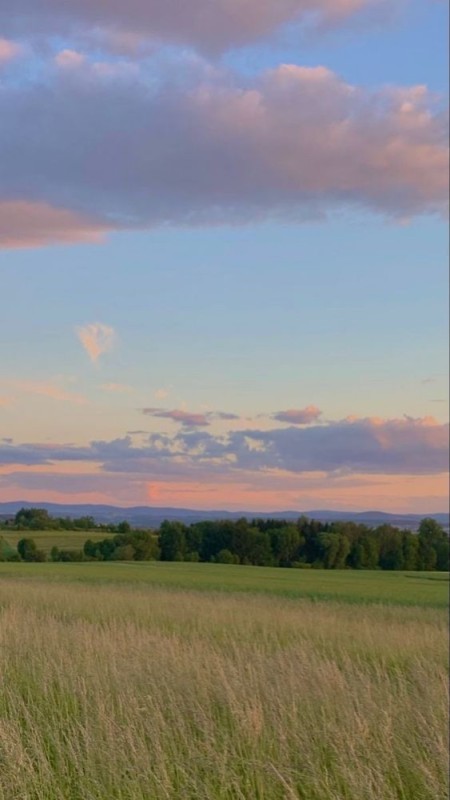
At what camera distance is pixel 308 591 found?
25797mm

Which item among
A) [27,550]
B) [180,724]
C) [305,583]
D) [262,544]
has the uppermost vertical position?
[262,544]

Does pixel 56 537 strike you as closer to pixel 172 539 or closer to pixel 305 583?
pixel 172 539

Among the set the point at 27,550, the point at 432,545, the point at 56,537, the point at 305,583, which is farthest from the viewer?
the point at 305,583

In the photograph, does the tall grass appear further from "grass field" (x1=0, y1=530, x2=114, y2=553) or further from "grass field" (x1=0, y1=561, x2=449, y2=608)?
"grass field" (x1=0, y1=561, x2=449, y2=608)

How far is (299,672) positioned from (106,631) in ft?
6.48

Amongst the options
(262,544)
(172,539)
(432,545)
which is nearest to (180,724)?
(172,539)

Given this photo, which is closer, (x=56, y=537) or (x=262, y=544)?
(x=56, y=537)

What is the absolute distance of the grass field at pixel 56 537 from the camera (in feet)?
23.4

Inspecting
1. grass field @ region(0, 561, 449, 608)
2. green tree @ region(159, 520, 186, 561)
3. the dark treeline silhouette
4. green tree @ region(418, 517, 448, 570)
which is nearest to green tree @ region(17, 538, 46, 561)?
the dark treeline silhouette

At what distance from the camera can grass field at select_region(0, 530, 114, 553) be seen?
7.12 metres

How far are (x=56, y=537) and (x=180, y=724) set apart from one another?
1643mm

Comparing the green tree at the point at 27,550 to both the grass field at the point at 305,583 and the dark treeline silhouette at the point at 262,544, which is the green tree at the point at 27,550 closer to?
the dark treeline silhouette at the point at 262,544

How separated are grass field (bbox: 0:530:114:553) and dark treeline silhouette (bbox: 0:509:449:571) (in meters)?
0.05

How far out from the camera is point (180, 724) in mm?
7039
